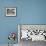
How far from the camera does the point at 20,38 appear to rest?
3.97m

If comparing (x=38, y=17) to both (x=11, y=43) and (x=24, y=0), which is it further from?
(x=11, y=43)

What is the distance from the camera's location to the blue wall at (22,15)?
408cm

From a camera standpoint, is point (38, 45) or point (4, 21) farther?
point (4, 21)

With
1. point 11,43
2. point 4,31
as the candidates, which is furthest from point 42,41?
point 4,31

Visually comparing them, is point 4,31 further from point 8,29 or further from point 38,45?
point 38,45

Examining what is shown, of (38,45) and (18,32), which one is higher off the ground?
(18,32)

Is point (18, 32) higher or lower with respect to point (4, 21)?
lower

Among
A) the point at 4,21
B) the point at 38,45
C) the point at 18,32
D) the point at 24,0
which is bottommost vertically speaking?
the point at 38,45

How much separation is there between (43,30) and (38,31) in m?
0.16

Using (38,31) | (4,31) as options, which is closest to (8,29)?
Result: (4,31)

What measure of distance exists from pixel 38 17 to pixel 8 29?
3.43ft

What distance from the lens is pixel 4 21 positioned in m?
4.09

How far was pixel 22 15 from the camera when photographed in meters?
4.10

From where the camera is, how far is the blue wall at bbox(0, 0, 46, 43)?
13.4 ft
